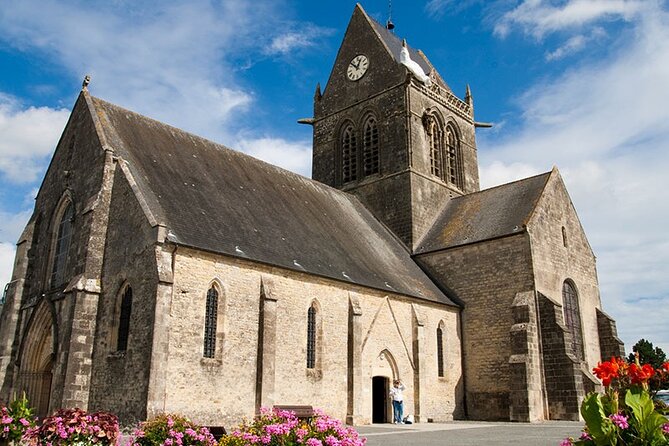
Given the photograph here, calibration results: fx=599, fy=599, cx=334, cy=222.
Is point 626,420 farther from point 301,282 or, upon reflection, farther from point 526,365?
point 526,365

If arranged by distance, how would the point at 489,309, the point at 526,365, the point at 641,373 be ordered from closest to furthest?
1. the point at 641,373
2. the point at 526,365
3. the point at 489,309

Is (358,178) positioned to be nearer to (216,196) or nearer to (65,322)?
(216,196)

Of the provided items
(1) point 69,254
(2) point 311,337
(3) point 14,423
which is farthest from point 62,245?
(3) point 14,423

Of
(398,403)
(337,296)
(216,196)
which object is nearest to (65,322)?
(216,196)

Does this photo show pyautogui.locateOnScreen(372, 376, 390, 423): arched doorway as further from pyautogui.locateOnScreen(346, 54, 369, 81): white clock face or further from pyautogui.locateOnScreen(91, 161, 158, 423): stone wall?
pyautogui.locateOnScreen(346, 54, 369, 81): white clock face

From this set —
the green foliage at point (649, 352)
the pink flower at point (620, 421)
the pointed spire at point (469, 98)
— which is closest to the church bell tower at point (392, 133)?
the pointed spire at point (469, 98)

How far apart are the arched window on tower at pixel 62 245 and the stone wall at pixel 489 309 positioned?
1534 cm

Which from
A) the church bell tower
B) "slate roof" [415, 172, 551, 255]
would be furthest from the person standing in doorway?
the church bell tower

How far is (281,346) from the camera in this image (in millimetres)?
18266

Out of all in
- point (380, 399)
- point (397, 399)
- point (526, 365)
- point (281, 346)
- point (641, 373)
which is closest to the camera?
point (641, 373)

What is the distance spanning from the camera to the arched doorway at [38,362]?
1833 centimetres

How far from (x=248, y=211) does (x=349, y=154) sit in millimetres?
12578

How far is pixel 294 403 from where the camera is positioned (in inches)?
716

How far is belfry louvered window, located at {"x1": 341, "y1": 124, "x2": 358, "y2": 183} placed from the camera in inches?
1262
